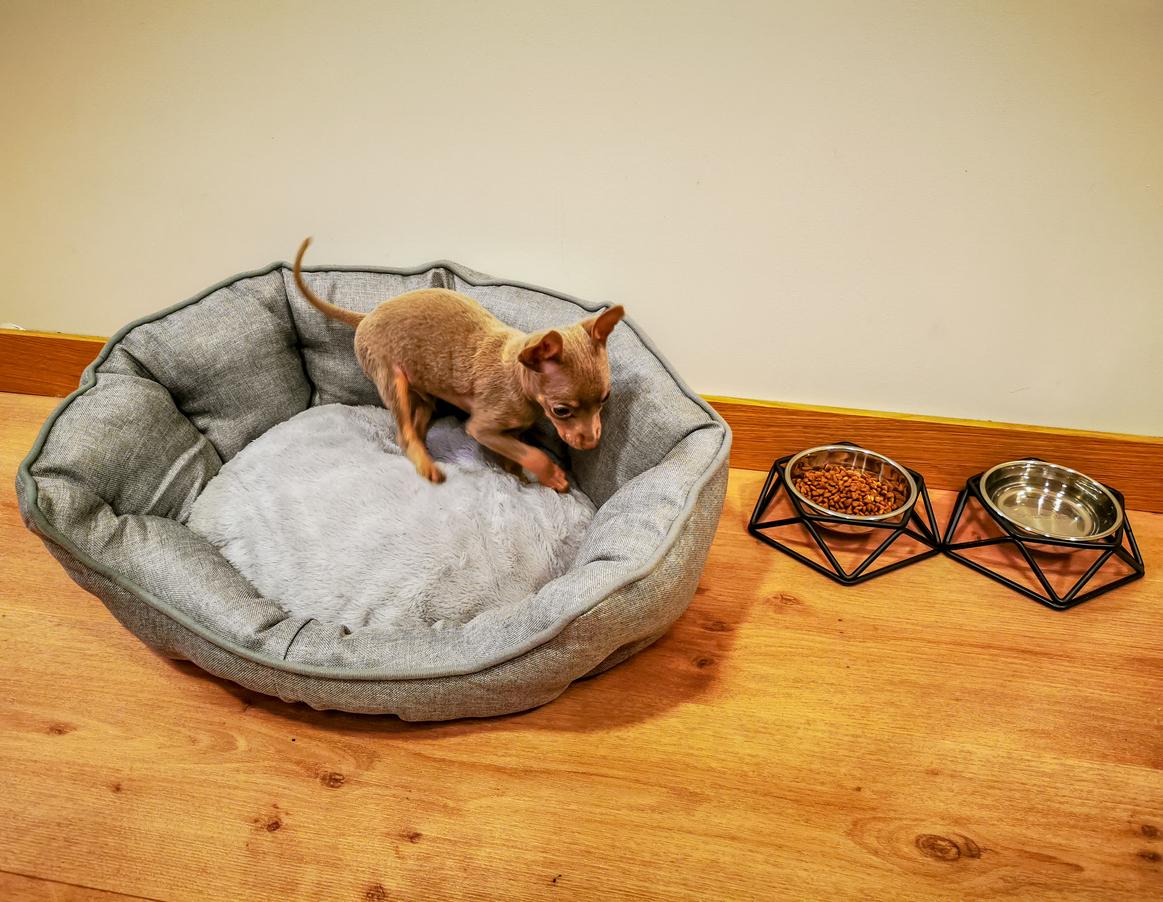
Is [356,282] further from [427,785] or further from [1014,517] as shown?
[1014,517]

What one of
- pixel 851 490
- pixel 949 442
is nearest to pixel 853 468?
pixel 851 490

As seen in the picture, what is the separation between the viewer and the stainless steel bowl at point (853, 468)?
59.6 inches

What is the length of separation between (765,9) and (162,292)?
1.48 meters

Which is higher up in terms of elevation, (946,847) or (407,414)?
(407,414)

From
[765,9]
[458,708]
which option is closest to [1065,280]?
[765,9]

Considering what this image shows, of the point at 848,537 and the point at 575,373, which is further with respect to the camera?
the point at 848,537

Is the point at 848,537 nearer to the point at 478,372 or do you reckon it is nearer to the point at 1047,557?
the point at 1047,557

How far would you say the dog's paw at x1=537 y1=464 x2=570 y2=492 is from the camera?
151 centimetres

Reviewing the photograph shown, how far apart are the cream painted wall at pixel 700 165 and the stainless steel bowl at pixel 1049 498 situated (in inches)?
5.2

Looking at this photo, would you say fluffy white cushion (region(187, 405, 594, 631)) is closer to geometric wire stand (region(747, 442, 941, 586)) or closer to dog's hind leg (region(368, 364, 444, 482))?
dog's hind leg (region(368, 364, 444, 482))

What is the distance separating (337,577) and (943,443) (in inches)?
51.6

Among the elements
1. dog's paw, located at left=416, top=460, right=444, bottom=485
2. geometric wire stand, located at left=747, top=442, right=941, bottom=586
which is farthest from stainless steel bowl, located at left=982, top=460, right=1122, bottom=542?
dog's paw, located at left=416, top=460, right=444, bottom=485

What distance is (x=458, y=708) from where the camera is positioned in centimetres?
118

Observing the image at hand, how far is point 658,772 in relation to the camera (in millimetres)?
1182
